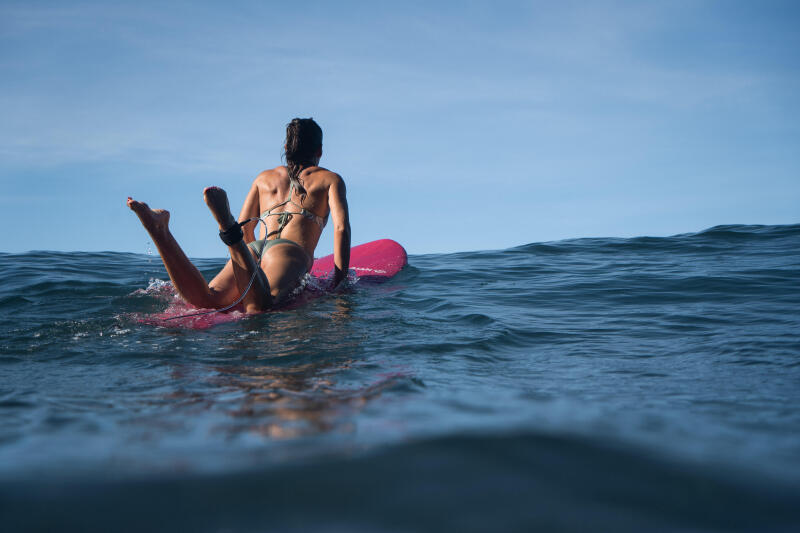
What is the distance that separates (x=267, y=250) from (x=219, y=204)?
3.60 ft

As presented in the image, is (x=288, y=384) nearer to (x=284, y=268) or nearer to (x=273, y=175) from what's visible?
(x=284, y=268)

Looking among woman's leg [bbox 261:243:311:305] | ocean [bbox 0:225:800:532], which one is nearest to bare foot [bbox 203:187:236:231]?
ocean [bbox 0:225:800:532]

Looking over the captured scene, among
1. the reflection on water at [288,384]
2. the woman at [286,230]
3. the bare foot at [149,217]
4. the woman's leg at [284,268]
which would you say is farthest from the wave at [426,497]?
the woman's leg at [284,268]

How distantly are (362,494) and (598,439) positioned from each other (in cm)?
74

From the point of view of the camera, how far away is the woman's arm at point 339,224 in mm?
4953

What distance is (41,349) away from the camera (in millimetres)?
3105

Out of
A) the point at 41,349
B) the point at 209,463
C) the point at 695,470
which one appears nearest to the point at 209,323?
the point at 41,349

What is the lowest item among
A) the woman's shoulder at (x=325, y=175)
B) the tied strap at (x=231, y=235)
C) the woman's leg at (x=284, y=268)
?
the woman's leg at (x=284, y=268)

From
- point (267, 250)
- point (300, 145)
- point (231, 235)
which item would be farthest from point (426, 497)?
point (300, 145)

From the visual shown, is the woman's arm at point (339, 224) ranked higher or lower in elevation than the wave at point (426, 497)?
higher

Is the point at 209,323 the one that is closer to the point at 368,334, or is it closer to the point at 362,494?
the point at 368,334

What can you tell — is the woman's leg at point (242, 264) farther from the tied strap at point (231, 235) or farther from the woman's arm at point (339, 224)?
the woman's arm at point (339, 224)

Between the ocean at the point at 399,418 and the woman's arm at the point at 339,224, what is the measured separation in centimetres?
54

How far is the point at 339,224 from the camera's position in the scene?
4.96 m
